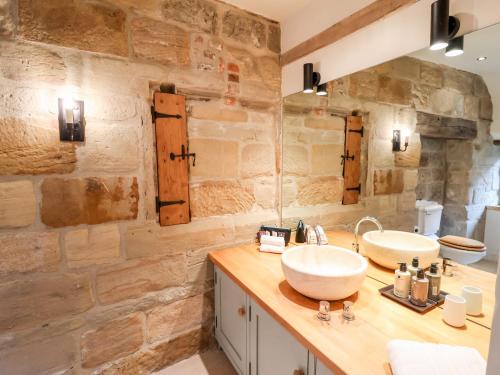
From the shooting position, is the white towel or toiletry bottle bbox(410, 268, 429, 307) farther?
toiletry bottle bbox(410, 268, 429, 307)

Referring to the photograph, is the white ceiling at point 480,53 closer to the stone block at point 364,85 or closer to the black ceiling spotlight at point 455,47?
the black ceiling spotlight at point 455,47

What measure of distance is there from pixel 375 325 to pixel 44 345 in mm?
1586

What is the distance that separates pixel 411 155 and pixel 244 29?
1.34 m

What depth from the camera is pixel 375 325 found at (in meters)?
0.94

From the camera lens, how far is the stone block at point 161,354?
59.8 inches

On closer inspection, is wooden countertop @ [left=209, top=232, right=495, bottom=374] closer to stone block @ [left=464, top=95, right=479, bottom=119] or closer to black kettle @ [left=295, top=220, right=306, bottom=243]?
black kettle @ [left=295, top=220, right=306, bottom=243]

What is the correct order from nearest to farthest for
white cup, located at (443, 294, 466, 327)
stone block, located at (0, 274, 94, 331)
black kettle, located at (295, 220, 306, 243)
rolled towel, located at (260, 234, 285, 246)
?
white cup, located at (443, 294, 466, 327)
stone block, located at (0, 274, 94, 331)
rolled towel, located at (260, 234, 285, 246)
black kettle, located at (295, 220, 306, 243)

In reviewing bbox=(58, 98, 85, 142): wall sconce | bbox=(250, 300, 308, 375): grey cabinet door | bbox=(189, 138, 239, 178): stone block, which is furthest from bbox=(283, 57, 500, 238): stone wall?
bbox=(58, 98, 85, 142): wall sconce

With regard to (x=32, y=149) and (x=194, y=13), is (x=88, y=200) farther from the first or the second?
(x=194, y=13)

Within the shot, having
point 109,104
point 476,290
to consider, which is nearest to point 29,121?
point 109,104

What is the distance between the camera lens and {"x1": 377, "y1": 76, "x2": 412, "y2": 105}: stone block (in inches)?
52.6

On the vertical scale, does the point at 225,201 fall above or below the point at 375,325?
above

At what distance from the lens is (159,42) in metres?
1.49

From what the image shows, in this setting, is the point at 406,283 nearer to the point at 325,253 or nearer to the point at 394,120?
the point at 325,253
